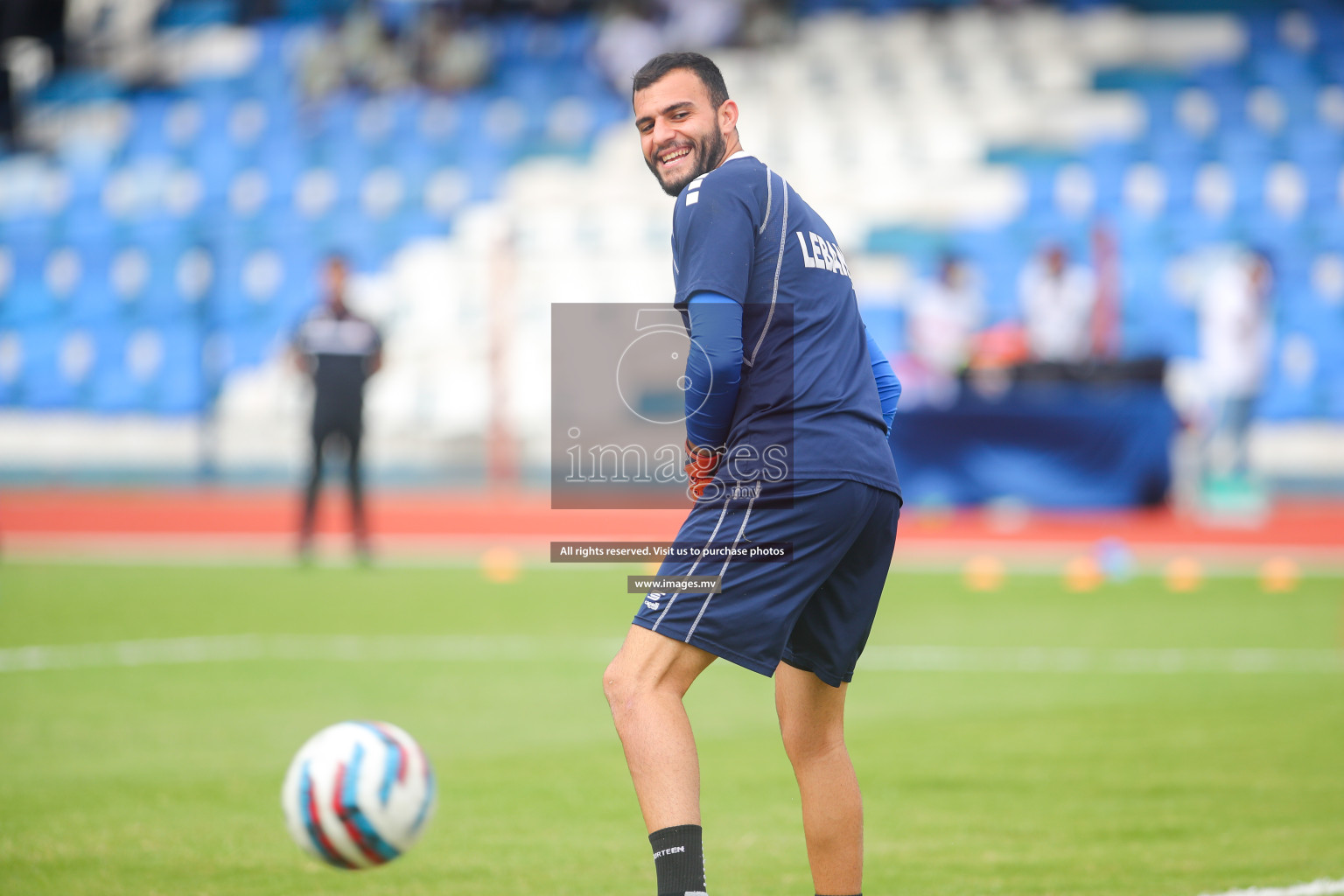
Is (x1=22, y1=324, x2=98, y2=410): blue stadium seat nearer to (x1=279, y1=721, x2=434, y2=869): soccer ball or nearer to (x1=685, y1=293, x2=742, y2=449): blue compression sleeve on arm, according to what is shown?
(x1=279, y1=721, x2=434, y2=869): soccer ball

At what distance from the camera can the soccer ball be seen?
394cm

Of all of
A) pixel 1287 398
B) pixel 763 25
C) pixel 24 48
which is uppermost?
pixel 24 48

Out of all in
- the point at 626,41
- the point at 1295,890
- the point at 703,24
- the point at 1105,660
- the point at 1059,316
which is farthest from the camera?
the point at 626,41

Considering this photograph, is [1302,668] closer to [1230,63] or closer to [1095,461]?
[1095,461]

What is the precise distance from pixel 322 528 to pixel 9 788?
11.6m

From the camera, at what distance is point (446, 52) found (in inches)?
1005

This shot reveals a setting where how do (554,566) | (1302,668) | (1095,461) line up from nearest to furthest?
1. (1302,668)
2. (554,566)
3. (1095,461)

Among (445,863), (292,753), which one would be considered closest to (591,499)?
(292,753)

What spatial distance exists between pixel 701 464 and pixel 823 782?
0.90 metres

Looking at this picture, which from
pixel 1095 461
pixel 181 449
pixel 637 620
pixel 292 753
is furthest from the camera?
pixel 181 449

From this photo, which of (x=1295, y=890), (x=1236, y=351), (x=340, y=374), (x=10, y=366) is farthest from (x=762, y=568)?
(x=10, y=366)

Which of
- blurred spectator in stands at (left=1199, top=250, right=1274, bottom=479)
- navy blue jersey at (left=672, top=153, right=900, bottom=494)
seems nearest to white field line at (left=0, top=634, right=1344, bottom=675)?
navy blue jersey at (left=672, top=153, right=900, bottom=494)

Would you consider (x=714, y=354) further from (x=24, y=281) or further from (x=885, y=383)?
(x=24, y=281)

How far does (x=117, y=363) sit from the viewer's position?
21.5m
